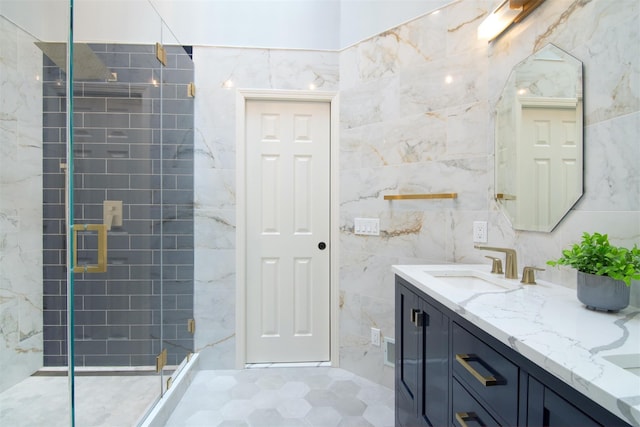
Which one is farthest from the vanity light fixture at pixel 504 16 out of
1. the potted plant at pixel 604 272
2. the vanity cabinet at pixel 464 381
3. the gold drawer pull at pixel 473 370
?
the gold drawer pull at pixel 473 370

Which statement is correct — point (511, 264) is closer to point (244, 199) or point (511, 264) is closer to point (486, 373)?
point (486, 373)

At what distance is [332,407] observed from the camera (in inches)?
75.7

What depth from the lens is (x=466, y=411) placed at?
0.95 m

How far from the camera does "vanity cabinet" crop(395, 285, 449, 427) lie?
3.66ft

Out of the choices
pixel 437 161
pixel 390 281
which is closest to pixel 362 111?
pixel 437 161

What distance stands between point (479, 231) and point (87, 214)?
6.78 feet

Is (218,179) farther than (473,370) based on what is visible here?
Yes

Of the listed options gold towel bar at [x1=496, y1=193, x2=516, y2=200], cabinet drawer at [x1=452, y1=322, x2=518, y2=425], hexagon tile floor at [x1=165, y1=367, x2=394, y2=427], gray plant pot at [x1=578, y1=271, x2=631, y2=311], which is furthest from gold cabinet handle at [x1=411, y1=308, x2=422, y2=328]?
hexagon tile floor at [x1=165, y1=367, x2=394, y2=427]

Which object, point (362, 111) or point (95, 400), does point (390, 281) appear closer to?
point (362, 111)

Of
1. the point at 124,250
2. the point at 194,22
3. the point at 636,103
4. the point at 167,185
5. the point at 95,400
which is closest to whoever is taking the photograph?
the point at 636,103

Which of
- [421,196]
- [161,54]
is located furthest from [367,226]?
[161,54]

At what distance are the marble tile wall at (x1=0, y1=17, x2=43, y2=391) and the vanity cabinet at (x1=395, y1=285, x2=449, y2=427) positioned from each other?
2.09 m

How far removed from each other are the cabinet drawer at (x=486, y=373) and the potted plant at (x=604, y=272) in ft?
1.23

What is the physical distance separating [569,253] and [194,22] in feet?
8.78
